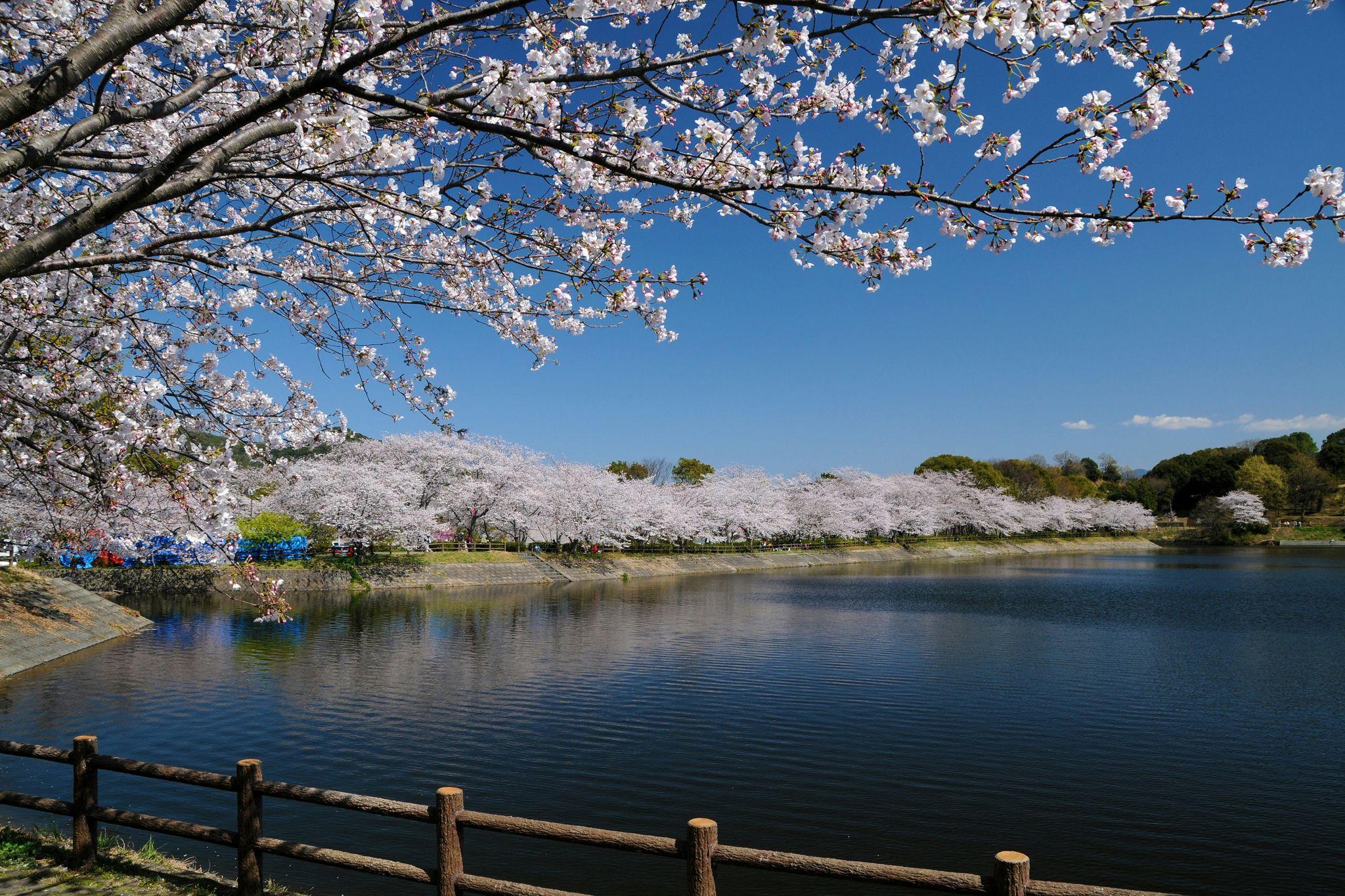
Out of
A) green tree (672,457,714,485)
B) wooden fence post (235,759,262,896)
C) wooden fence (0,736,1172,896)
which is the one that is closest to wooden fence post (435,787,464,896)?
wooden fence (0,736,1172,896)

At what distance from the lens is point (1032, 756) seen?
10883mm

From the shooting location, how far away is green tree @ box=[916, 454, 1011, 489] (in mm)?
88688

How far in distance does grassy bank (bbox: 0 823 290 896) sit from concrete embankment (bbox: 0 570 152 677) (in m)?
12.3

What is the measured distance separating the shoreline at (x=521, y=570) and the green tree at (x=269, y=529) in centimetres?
262

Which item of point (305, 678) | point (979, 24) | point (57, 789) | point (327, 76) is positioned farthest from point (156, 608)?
point (979, 24)

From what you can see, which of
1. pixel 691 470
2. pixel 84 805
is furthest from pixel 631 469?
pixel 84 805

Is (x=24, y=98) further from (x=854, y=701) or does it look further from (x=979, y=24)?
(x=854, y=701)

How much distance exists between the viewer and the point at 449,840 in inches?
195

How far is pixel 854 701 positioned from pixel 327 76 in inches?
522

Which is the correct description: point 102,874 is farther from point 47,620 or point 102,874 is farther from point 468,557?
point 468,557

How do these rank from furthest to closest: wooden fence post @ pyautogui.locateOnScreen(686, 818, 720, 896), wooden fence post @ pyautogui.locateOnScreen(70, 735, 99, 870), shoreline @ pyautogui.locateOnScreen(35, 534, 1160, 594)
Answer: shoreline @ pyautogui.locateOnScreen(35, 534, 1160, 594) < wooden fence post @ pyautogui.locateOnScreen(70, 735, 99, 870) < wooden fence post @ pyautogui.locateOnScreen(686, 818, 720, 896)

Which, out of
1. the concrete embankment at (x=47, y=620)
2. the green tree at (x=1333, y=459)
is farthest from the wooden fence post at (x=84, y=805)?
the green tree at (x=1333, y=459)

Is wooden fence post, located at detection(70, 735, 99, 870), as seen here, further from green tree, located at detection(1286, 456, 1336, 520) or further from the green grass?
green tree, located at detection(1286, 456, 1336, 520)

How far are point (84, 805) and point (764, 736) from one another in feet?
28.3
